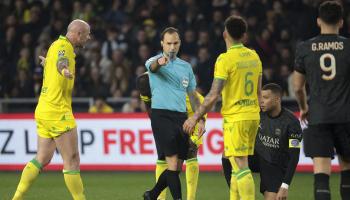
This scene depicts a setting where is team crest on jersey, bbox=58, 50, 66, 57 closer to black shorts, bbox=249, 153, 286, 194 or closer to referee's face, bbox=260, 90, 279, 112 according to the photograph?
referee's face, bbox=260, 90, 279, 112

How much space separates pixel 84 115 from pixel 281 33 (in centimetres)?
450

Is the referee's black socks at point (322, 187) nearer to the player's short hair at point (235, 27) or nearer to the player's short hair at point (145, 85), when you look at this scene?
the player's short hair at point (235, 27)

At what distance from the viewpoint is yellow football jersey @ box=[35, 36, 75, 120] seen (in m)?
9.53

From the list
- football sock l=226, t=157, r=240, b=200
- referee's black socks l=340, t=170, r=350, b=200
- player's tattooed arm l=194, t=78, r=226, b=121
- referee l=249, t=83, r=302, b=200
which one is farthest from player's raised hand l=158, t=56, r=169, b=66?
referee's black socks l=340, t=170, r=350, b=200

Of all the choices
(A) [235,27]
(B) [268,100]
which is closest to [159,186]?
(B) [268,100]

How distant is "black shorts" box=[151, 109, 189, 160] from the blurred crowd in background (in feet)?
22.5

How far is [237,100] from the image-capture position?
8812 millimetres

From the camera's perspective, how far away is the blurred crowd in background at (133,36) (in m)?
17.3

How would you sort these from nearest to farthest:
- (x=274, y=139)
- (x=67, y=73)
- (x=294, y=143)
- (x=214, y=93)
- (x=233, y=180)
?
(x=214, y=93), (x=67, y=73), (x=233, y=180), (x=294, y=143), (x=274, y=139)

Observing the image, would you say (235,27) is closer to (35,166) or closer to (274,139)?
(274,139)

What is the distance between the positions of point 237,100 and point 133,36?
992cm

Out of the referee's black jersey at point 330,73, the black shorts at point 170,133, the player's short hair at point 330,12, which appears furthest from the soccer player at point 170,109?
the player's short hair at point 330,12

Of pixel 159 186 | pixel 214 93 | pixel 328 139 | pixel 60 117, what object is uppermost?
pixel 214 93

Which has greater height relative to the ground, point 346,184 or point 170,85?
point 170,85
